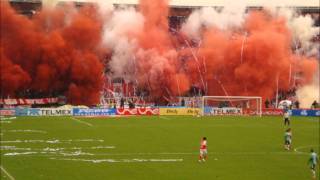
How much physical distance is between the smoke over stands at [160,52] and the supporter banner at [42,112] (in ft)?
20.6

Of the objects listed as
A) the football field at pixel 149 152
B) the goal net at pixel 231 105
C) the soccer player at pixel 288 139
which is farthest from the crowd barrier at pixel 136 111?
the soccer player at pixel 288 139

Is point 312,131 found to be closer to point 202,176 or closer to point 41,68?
point 202,176

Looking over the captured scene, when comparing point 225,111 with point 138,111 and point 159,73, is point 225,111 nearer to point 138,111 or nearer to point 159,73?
point 138,111

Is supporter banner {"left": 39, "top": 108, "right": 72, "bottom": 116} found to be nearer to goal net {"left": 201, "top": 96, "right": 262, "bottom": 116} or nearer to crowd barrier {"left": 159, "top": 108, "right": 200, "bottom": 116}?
crowd barrier {"left": 159, "top": 108, "right": 200, "bottom": 116}

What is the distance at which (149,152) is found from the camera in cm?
3481

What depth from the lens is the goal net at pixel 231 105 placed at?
2986 inches

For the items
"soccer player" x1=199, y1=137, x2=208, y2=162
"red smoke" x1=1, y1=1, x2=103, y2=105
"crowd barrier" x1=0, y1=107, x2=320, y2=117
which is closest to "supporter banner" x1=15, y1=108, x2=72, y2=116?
"crowd barrier" x1=0, y1=107, x2=320, y2=117

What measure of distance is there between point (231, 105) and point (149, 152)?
48.7 metres

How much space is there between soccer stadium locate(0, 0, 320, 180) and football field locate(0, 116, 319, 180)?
242mm

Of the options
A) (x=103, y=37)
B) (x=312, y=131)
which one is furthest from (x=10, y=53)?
(x=312, y=131)

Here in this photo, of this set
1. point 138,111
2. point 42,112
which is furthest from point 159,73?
point 42,112

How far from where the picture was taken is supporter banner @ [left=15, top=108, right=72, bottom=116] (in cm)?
6886

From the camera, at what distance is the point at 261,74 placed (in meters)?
86.9

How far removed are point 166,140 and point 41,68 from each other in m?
38.0
